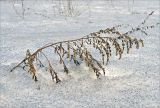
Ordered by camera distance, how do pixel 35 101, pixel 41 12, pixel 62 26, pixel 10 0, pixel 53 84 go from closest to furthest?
1. pixel 35 101
2. pixel 53 84
3. pixel 62 26
4. pixel 41 12
5. pixel 10 0

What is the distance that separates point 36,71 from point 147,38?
3.36 ft

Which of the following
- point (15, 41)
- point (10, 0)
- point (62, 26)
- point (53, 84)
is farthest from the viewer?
point (10, 0)

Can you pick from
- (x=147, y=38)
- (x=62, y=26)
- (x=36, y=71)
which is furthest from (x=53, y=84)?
(x=62, y=26)

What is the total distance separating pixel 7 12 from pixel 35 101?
7.22 feet

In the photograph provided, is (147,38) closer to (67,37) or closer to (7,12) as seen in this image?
(67,37)

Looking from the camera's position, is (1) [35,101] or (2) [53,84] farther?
(2) [53,84]

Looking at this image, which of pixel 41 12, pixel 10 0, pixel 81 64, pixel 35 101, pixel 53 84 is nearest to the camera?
pixel 35 101

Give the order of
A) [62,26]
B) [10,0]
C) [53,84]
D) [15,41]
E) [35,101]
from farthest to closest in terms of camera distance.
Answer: [10,0], [62,26], [15,41], [53,84], [35,101]

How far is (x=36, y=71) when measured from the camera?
201 centimetres

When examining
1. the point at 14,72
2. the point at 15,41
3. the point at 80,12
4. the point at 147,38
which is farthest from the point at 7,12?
the point at 14,72

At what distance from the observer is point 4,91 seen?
1.85 m

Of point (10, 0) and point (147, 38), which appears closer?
point (147, 38)

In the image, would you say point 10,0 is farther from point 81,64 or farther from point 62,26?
point 81,64

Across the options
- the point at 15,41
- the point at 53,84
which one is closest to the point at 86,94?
the point at 53,84
